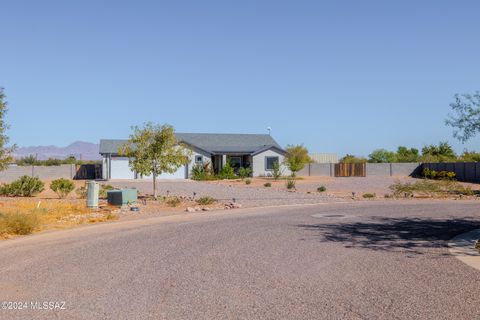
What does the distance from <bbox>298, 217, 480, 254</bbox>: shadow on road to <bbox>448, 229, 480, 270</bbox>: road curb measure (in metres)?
0.27

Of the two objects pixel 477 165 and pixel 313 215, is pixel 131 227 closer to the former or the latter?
pixel 313 215

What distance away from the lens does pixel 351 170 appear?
62.4 meters

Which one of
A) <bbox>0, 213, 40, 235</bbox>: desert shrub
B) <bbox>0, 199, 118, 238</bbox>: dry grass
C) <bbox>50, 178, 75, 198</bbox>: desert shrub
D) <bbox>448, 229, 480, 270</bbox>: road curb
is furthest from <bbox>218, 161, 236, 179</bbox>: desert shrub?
<bbox>448, 229, 480, 270</bbox>: road curb

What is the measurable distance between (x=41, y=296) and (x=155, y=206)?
52.1 feet

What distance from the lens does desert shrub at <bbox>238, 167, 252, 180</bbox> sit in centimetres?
5324

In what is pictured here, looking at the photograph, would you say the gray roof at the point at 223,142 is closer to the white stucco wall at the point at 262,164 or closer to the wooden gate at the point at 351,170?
the white stucco wall at the point at 262,164

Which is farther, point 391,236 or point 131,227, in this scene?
point 131,227

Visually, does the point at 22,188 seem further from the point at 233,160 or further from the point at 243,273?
the point at 233,160

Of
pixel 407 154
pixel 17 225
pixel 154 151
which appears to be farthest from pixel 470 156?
pixel 17 225

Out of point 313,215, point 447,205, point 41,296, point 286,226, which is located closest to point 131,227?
point 286,226

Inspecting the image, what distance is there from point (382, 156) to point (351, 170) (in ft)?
73.5

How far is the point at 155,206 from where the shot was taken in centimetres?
2367

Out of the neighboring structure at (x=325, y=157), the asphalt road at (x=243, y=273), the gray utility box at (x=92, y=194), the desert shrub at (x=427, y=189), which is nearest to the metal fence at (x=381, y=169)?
the desert shrub at (x=427, y=189)

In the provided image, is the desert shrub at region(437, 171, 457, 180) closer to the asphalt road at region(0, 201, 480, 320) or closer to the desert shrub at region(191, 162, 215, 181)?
the desert shrub at region(191, 162, 215, 181)
